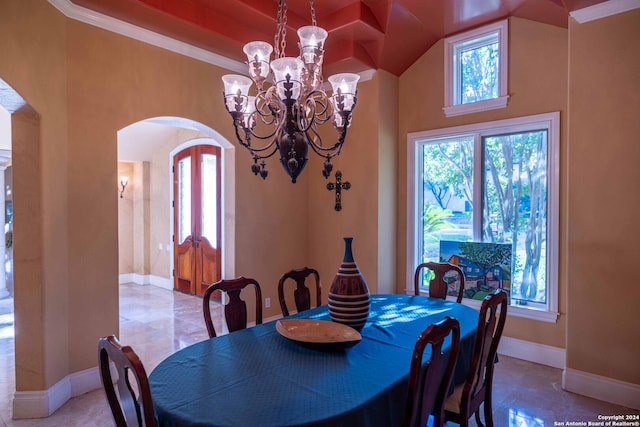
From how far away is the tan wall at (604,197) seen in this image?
2836mm

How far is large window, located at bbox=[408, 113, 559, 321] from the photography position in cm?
363

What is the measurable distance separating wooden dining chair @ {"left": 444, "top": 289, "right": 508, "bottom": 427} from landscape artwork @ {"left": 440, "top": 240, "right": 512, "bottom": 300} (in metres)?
1.85

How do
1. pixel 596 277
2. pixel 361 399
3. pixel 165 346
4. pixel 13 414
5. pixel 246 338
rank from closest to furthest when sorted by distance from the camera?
pixel 361 399
pixel 246 338
pixel 13 414
pixel 596 277
pixel 165 346

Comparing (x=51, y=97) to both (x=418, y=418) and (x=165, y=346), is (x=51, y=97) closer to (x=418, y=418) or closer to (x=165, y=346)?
(x=165, y=346)

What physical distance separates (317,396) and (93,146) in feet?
9.14

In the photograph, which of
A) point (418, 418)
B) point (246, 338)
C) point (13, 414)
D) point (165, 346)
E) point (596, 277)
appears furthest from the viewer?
point (165, 346)

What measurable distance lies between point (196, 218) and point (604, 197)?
5.47m

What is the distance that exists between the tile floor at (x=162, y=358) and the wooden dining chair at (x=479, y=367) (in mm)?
747

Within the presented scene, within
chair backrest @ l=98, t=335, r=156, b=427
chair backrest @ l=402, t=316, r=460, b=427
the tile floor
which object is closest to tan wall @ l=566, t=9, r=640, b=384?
the tile floor

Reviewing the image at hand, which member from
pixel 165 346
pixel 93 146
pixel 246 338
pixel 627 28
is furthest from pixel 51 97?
pixel 627 28

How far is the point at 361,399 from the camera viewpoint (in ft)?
4.81

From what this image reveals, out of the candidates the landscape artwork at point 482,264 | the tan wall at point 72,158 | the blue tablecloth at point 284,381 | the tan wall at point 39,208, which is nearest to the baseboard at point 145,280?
the tan wall at point 72,158

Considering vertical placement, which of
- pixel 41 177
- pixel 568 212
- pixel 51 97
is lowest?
pixel 568 212

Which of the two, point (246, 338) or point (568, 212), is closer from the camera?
point (246, 338)
